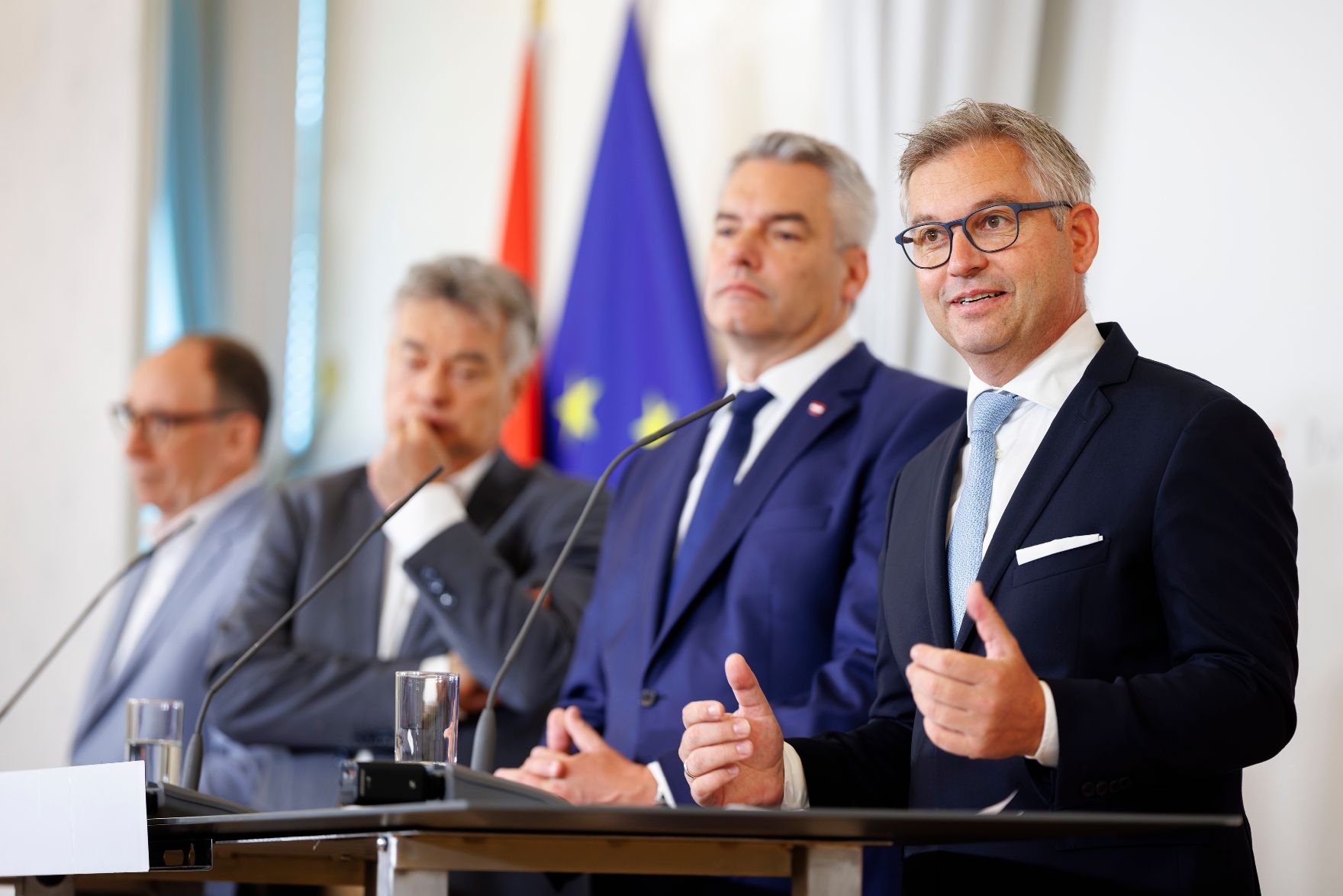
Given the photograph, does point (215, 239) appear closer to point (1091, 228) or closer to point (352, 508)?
point (352, 508)

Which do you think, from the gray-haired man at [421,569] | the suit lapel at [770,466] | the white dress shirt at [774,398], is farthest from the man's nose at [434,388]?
the suit lapel at [770,466]

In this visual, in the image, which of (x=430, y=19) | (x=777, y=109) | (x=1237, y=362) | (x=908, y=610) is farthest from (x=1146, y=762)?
(x=430, y=19)

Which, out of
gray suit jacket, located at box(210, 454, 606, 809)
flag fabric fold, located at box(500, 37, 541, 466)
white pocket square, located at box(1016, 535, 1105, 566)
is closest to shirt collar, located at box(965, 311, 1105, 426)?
white pocket square, located at box(1016, 535, 1105, 566)

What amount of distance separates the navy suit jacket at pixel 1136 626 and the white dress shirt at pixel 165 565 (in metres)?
2.83

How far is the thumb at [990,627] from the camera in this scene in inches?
60.2

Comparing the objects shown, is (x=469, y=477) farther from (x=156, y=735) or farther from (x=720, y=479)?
(x=156, y=735)

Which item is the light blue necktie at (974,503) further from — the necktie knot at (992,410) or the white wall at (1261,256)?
the white wall at (1261,256)

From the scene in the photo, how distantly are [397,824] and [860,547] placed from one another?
127cm

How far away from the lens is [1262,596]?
1709 mm

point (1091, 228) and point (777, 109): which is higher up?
point (777, 109)

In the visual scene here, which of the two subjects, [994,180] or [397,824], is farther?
[994,180]

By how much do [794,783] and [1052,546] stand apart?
46cm

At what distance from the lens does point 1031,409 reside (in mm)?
2049

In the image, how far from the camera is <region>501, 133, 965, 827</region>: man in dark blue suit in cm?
250
